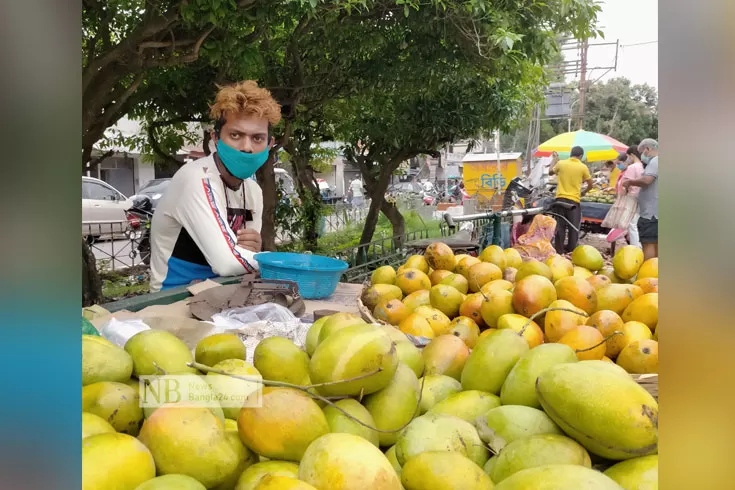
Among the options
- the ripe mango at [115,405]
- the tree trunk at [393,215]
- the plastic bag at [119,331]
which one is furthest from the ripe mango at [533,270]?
the tree trunk at [393,215]

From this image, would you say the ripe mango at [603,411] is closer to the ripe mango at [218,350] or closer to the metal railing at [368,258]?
the ripe mango at [218,350]

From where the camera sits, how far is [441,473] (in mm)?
1075

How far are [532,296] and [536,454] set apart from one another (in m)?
1.22

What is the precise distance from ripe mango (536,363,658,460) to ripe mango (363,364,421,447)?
31 centimetres

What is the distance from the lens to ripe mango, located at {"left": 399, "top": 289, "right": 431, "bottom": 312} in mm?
2777

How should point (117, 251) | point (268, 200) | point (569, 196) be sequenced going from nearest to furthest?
point (268, 200)
point (569, 196)
point (117, 251)

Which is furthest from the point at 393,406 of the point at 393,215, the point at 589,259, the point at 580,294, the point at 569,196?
the point at 393,215

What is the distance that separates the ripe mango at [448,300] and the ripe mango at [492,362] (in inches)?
38.4

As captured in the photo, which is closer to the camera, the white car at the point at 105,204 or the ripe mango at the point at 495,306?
the ripe mango at the point at 495,306

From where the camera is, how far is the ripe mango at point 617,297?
2.42 meters

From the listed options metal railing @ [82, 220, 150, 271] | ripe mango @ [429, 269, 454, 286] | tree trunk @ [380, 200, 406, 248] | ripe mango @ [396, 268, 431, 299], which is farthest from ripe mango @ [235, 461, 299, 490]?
tree trunk @ [380, 200, 406, 248]

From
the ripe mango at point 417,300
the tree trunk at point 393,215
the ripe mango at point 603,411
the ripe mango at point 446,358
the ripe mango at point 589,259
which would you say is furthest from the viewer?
the tree trunk at point 393,215
